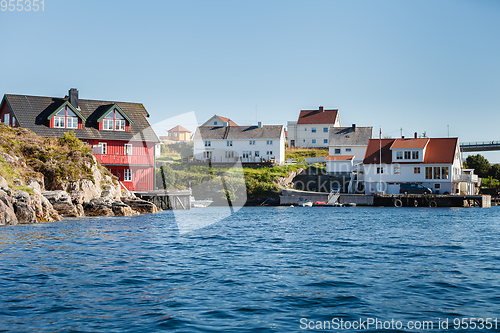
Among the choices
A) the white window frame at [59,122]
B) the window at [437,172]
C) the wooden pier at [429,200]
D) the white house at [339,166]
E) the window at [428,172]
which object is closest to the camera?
the white window frame at [59,122]

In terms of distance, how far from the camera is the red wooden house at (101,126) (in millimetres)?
47656

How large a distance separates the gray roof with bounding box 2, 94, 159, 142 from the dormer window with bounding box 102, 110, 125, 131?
0.64 m

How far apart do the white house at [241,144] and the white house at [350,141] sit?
9675mm

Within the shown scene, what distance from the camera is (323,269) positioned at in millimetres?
15539

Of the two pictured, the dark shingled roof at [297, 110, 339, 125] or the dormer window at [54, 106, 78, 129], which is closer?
the dormer window at [54, 106, 78, 129]

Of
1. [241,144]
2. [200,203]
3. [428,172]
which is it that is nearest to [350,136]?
[241,144]

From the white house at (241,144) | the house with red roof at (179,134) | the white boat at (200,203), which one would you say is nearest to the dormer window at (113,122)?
the white boat at (200,203)

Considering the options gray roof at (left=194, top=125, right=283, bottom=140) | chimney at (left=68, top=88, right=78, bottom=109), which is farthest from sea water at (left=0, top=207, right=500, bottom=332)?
gray roof at (left=194, top=125, right=283, bottom=140)

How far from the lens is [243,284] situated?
1320cm

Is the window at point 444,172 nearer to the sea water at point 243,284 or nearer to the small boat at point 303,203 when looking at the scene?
the small boat at point 303,203

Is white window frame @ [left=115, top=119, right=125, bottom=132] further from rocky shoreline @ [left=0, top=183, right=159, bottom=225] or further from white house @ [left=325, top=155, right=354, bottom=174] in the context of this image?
white house @ [left=325, top=155, right=354, bottom=174]

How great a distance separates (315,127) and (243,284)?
85467mm

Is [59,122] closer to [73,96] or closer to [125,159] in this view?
[73,96]

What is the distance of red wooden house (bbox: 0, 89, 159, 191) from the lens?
156 feet
